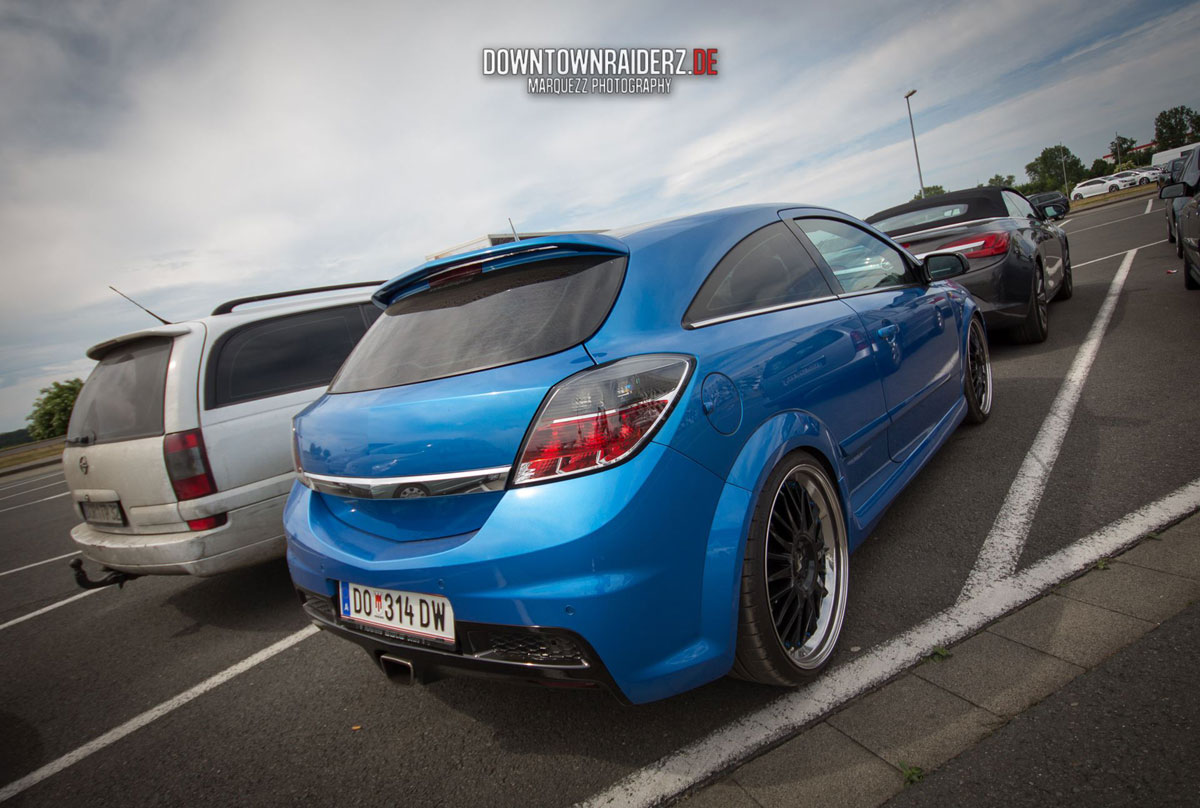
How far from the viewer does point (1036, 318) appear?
19.5ft

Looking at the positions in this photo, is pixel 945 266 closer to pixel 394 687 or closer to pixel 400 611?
pixel 400 611

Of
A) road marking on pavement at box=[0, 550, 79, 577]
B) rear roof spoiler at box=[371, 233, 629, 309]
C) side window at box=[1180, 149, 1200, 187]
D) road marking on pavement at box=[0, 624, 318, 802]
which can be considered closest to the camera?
rear roof spoiler at box=[371, 233, 629, 309]

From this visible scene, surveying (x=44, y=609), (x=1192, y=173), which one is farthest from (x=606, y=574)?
(x=1192, y=173)

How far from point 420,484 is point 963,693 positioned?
1.69 m

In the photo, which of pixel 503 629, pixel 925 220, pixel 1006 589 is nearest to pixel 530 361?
pixel 503 629

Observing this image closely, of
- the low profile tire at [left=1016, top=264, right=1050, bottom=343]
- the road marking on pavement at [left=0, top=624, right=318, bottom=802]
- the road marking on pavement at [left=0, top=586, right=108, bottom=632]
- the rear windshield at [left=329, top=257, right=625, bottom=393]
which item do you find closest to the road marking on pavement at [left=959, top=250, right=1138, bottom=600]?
the low profile tire at [left=1016, top=264, right=1050, bottom=343]

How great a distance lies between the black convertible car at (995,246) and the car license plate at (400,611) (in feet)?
18.4

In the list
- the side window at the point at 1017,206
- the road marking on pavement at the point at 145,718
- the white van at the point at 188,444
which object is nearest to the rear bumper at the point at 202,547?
the white van at the point at 188,444

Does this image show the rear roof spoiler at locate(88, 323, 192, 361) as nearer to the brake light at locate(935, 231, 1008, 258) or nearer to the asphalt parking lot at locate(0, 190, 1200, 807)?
the asphalt parking lot at locate(0, 190, 1200, 807)

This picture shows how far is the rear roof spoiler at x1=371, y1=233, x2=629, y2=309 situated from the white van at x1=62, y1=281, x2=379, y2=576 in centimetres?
190

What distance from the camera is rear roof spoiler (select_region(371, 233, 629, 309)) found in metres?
1.98

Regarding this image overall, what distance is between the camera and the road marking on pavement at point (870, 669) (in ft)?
5.86

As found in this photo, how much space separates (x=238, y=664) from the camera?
9.92 ft

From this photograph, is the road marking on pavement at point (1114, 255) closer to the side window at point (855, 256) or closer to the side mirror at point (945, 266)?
the side mirror at point (945, 266)
